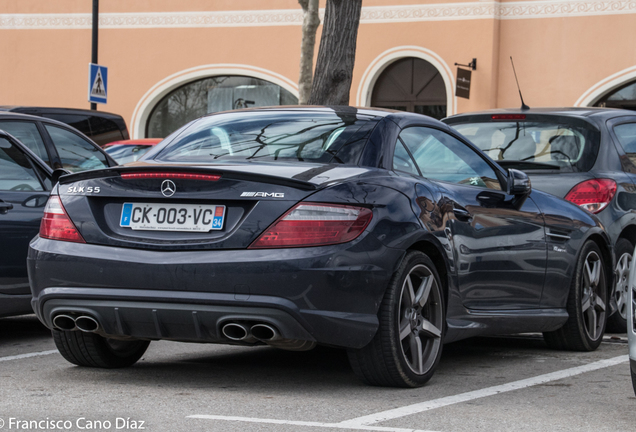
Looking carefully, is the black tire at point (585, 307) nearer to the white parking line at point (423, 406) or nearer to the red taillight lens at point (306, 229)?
the white parking line at point (423, 406)

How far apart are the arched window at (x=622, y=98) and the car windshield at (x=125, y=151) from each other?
11.3 meters

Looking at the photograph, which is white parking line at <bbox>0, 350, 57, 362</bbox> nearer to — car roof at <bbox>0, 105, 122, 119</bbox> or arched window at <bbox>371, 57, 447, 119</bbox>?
car roof at <bbox>0, 105, 122, 119</bbox>

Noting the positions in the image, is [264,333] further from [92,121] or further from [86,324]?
[92,121]

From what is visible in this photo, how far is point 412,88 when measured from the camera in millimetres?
23734

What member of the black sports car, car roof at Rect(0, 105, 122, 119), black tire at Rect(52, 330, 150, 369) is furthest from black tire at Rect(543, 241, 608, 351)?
car roof at Rect(0, 105, 122, 119)

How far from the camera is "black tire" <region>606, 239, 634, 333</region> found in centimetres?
770

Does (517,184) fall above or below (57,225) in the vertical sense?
above

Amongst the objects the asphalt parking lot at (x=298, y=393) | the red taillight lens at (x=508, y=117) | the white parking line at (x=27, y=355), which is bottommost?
the white parking line at (x=27, y=355)

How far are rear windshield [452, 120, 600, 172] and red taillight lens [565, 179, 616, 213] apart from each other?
0.14m

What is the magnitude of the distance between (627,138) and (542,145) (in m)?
0.93

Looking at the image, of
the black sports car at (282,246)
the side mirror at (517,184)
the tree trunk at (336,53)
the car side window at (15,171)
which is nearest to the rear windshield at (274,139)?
the black sports car at (282,246)

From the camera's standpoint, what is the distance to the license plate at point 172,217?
4.84m

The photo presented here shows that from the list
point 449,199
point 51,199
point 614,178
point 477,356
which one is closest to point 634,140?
point 614,178

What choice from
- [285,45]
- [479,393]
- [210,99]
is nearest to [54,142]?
[479,393]
